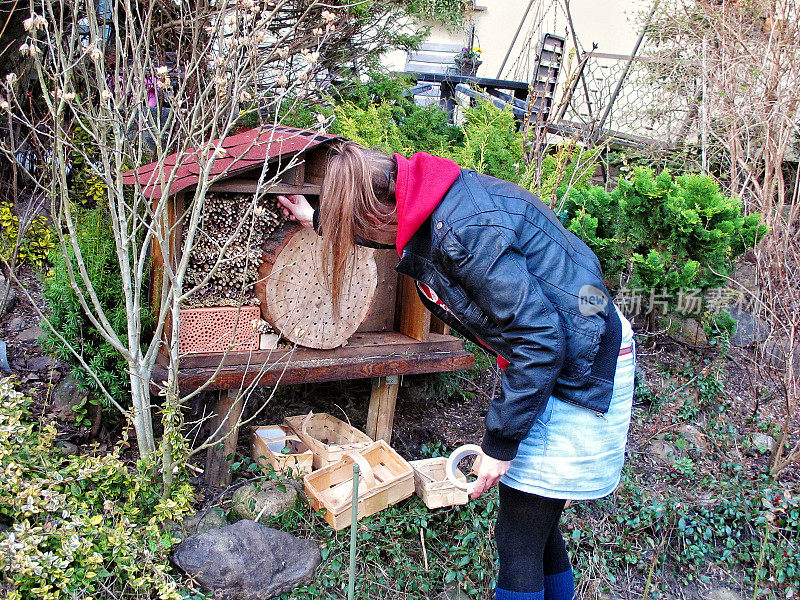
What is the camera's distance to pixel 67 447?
125 inches

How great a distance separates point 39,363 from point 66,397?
0.50 m

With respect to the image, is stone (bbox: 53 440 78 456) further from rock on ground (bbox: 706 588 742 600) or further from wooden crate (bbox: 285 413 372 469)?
rock on ground (bbox: 706 588 742 600)

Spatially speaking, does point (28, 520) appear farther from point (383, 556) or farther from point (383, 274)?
point (383, 274)

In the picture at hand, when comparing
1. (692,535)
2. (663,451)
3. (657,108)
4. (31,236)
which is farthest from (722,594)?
(657,108)

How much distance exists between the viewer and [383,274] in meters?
3.63

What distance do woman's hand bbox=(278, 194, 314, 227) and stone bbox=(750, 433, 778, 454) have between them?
305 cm

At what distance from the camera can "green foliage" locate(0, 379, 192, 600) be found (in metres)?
2.27

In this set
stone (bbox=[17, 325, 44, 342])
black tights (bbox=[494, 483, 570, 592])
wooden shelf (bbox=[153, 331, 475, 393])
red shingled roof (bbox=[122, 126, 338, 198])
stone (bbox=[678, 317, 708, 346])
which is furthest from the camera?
stone (bbox=[678, 317, 708, 346])

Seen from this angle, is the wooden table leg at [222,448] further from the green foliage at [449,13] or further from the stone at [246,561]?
the green foliage at [449,13]

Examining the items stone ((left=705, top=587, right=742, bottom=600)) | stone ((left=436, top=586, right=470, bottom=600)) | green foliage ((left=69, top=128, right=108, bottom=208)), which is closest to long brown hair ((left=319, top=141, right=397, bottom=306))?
stone ((left=436, top=586, right=470, bottom=600))

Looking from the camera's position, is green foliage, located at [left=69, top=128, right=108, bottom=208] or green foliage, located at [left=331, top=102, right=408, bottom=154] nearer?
green foliage, located at [left=331, top=102, right=408, bottom=154]

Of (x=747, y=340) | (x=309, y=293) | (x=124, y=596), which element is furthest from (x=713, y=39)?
(x=124, y=596)

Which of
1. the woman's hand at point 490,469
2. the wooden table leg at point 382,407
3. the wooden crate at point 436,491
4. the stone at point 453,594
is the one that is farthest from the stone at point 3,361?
the woman's hand at point 490,469

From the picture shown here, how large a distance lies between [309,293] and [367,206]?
45.7 inches
